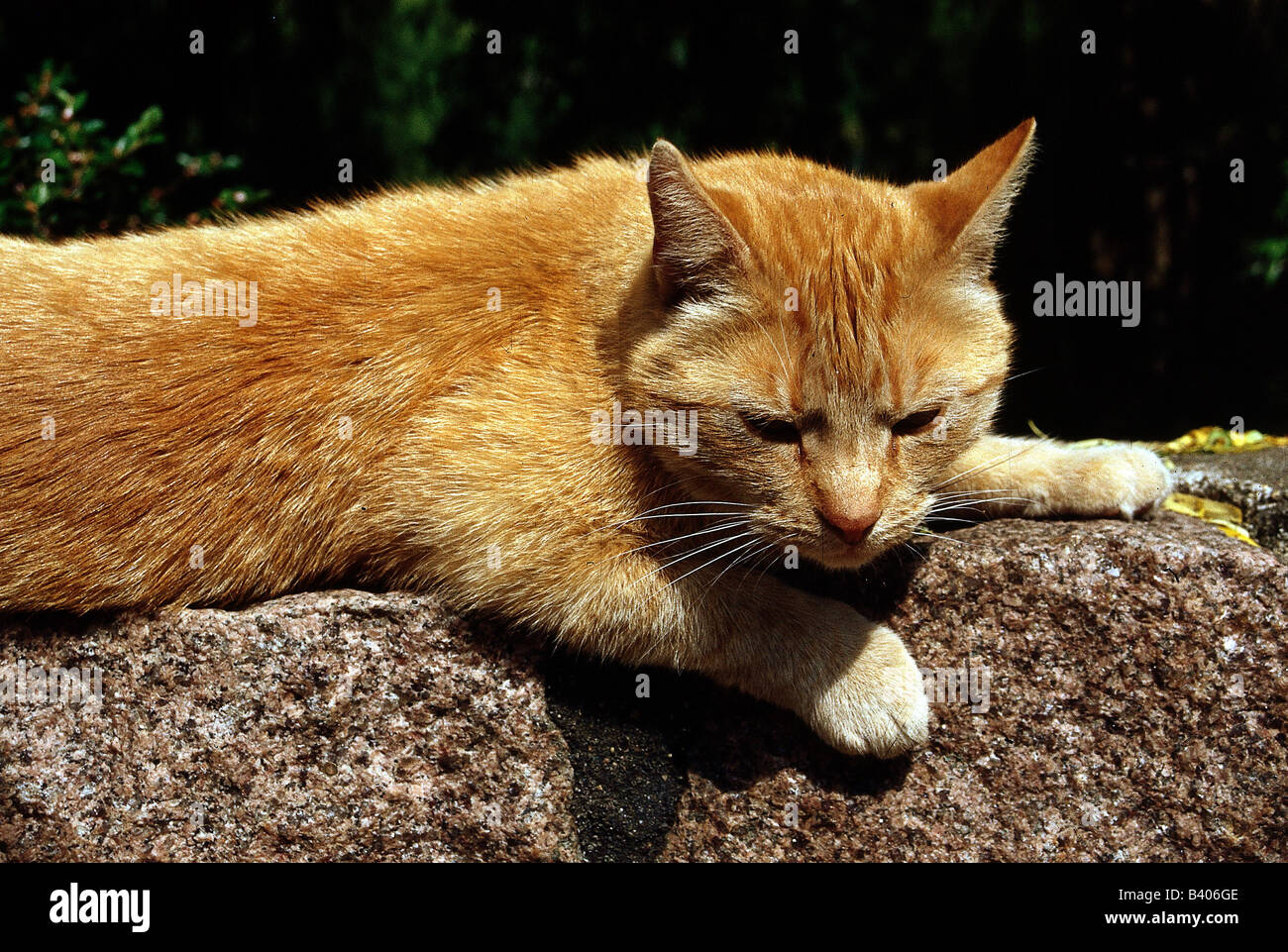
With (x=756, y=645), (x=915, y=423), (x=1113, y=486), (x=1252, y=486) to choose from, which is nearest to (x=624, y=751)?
(x=756, y=645)

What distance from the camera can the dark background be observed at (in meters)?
6.06

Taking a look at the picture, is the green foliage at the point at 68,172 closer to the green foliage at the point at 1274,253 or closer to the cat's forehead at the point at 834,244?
the cat's forehead at the point at 834,244

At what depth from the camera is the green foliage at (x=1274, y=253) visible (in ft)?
18.9

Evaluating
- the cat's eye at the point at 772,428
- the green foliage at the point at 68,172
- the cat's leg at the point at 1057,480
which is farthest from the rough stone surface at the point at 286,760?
the green foliage at the point at 68,172

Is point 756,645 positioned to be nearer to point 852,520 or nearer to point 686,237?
point 852,520

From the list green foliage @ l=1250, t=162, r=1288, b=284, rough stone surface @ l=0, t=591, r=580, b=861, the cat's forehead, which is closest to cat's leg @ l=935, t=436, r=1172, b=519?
the cat's forehead

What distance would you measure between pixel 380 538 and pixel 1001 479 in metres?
1.80

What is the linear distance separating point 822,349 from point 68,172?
11.9 ft

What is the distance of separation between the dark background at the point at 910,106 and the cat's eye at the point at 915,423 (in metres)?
3.65

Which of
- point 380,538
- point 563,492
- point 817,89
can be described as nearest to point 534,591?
point 563,492

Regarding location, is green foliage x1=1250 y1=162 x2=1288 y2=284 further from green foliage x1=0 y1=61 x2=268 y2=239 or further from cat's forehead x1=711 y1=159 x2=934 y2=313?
green foliage x1=0 y1=61 x2=268 y2=239

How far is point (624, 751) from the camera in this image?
2.85 metres

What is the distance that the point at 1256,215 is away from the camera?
20.3 ft

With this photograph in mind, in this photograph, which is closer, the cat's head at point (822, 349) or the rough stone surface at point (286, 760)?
the cat's head at point (822, 349)
